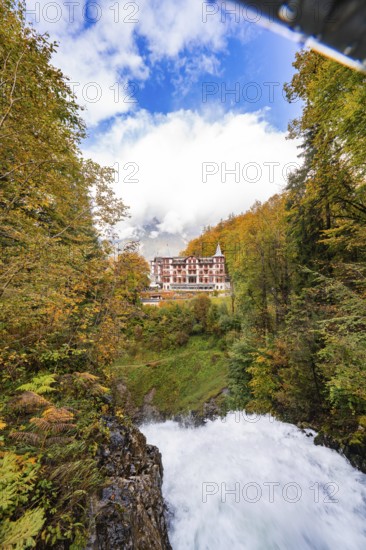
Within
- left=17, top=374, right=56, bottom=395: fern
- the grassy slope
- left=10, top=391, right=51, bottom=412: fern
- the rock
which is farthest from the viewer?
the grassy slope

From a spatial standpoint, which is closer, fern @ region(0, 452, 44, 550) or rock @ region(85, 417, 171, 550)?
fern @ region(0, 452, 44, 550)

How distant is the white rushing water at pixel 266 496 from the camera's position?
18.1ft

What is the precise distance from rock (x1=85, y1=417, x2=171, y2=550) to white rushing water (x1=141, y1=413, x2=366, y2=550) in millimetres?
1751

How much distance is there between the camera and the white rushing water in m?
5.53

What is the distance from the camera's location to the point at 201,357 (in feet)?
71.5

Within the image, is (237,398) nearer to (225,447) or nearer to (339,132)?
(225,447)

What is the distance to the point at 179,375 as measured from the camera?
20.3m

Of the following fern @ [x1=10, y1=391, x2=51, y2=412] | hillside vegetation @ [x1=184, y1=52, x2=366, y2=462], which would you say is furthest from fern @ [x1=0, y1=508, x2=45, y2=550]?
hillside vegetation @ [x1=184, y1=52, x2=366, y2=462]

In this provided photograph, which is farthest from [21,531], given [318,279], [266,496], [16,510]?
[318,279]

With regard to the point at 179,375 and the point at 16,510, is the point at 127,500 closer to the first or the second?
the point at 16,510

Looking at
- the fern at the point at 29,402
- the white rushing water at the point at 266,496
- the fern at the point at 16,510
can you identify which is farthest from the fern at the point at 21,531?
the white rushing water at the point at 266,496

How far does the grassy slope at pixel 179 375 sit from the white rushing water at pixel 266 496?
7.25 meters

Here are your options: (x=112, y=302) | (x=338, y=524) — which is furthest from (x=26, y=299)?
(x=338, y=524)

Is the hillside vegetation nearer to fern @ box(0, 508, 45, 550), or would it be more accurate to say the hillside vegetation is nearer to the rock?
the rock
